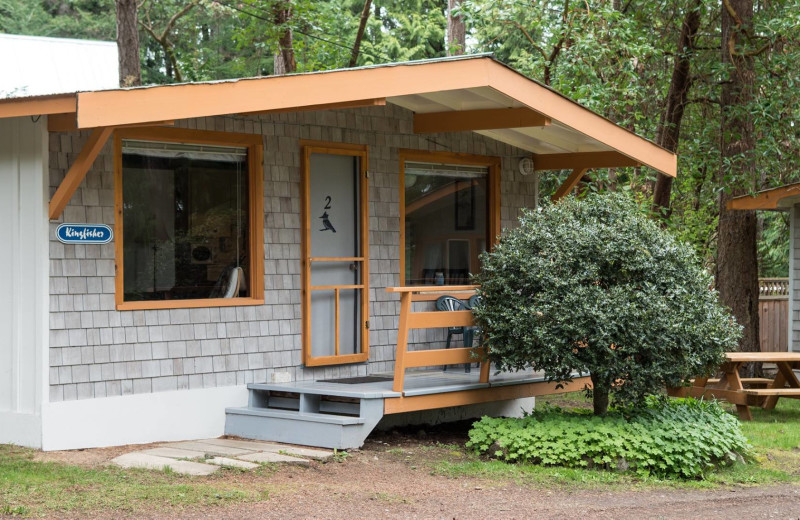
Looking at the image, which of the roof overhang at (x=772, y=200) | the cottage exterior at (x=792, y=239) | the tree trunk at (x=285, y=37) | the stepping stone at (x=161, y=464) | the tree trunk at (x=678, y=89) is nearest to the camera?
the stepping stone at (x=161, y=464)

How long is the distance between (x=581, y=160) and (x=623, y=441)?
3964 millimetres

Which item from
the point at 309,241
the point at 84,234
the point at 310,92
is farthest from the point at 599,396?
the point at 84,234

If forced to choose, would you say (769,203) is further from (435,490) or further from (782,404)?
(435,490)

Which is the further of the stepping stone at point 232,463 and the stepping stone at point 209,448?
the stepping stone at point 209,448

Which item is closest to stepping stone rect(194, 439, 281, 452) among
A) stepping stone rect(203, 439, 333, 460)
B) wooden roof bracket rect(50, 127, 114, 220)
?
stepping stone rect(203, 439, 333, 460)

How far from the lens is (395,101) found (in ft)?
28.9

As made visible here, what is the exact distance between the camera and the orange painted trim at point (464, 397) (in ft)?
25.5

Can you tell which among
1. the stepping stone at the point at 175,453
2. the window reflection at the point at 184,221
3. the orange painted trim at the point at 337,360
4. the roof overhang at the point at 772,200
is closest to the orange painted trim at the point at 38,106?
the window reflection at the point at 184,221

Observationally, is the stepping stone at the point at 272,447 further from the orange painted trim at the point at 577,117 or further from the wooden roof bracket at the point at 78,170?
the orange painted trim at the point at 577,117

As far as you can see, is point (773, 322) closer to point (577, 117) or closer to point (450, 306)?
point (450, 306)

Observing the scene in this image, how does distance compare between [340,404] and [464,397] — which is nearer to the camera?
[340,404]

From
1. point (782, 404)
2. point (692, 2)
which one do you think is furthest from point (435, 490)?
point (692, 2)

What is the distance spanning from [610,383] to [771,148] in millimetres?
6586

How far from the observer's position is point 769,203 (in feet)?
38.2
